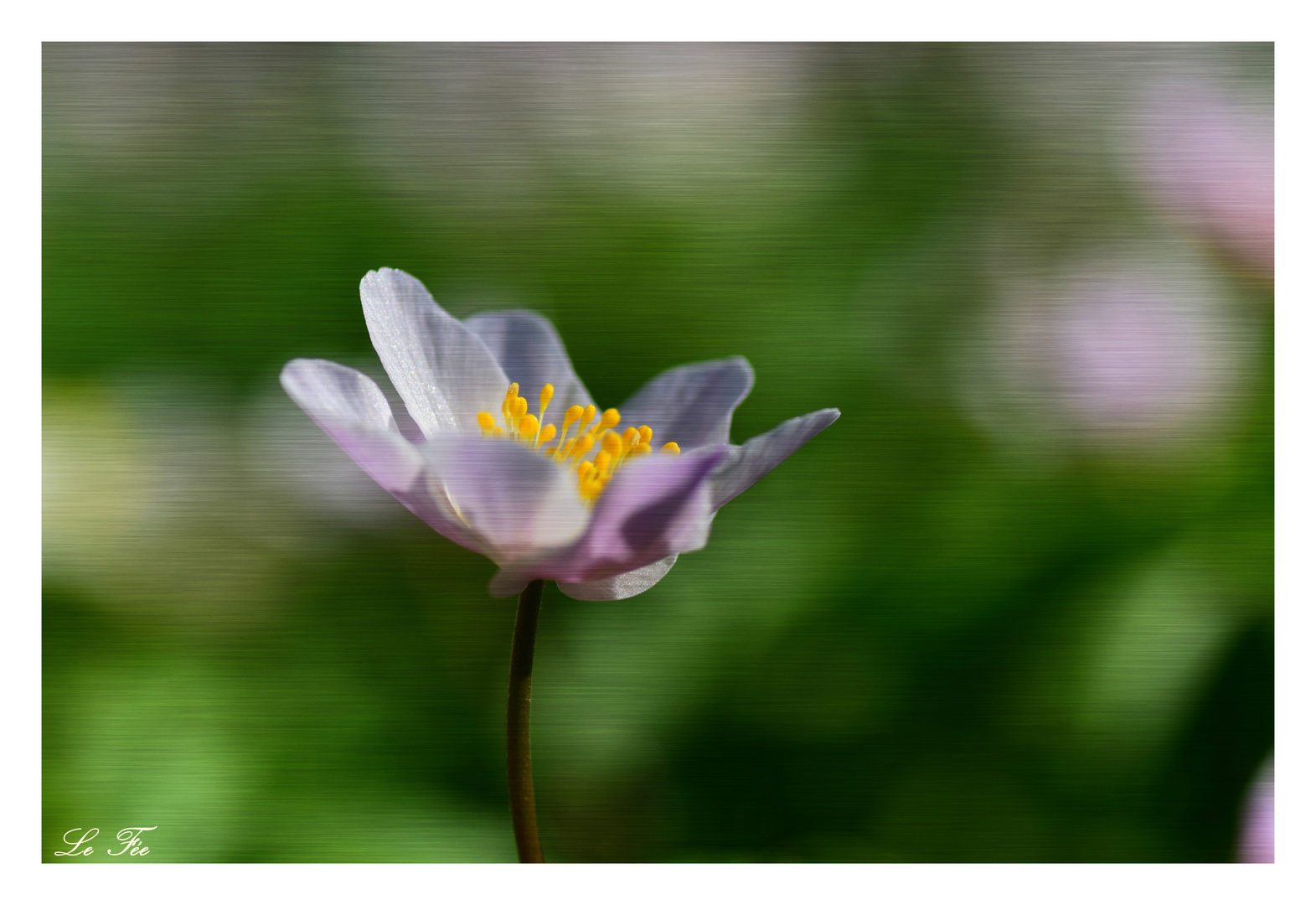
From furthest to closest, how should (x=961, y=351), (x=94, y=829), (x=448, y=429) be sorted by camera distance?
(x=961, y=351) < (x=94, y=829) < (x=448, y=429)

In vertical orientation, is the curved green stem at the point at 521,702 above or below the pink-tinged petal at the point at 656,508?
below

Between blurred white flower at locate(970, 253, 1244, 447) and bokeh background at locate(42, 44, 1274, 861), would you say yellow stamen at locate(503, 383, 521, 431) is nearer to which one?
bokeh background at locate(42, 44, 1274, 861)

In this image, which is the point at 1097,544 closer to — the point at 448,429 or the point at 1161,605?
the point at 1161,605

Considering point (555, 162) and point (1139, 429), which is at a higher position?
point (555, 162)

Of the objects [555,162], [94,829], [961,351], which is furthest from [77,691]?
[961,351]

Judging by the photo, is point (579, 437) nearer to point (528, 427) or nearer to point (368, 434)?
point (528, 427)
